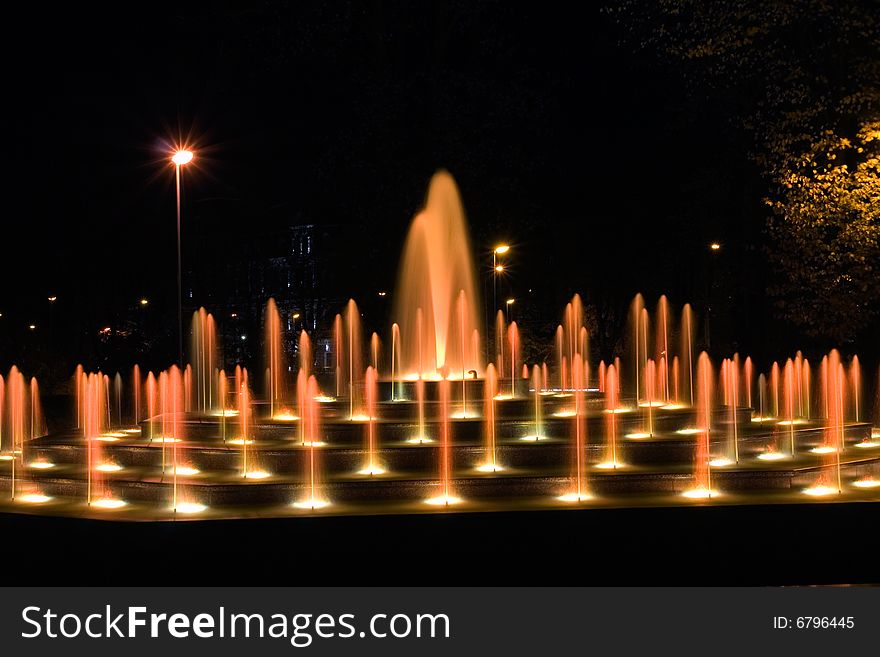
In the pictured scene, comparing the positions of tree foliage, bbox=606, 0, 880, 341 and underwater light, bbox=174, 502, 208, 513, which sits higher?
tree foliage, bbox=606, 0, 880, 341

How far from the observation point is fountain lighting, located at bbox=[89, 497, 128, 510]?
12.2 meters

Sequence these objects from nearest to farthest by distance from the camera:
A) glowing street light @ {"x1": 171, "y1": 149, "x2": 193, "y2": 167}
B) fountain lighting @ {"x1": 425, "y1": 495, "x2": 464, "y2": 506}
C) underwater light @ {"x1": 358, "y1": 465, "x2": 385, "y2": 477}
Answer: fountain lighting @ {"x1": 425, "y1": 495, "x2": 464, "y2": 506}
underwater light @ {"x1": 358, "y1": 465, "x2": 385, "y2": 477}
glowing street light @ {"x1": 171, "y1": 149, "x2": 193, "y2": 167}

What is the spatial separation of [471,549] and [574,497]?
2556mm

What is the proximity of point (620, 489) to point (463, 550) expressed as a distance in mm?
3126

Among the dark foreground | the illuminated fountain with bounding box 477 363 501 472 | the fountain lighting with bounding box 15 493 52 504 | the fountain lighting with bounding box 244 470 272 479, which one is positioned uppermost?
the illuminated fountain with bounding box 477 363 501 472

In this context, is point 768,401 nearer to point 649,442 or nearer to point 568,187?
point 649,442

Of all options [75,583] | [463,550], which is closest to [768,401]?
[463,550]

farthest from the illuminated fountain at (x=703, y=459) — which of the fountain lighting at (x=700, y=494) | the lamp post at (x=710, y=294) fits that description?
the lamp post at (x=710, y=294)

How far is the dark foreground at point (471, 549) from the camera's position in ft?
30.4

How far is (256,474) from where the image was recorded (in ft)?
44.3

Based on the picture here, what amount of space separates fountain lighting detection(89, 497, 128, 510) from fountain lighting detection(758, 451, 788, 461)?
9.26 metres

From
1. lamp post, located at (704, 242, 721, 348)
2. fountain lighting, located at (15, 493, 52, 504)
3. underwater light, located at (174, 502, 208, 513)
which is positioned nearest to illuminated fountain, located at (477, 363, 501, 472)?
underwater light, located at (174, 502, 208, 513)

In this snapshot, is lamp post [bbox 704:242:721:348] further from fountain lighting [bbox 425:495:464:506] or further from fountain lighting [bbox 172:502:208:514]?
fountain lighting [bbox 172:502:208:514]

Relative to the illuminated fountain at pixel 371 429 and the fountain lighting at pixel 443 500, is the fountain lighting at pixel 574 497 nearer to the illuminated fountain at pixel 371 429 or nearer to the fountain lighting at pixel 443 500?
the fountain lighting at pixel 443 500
